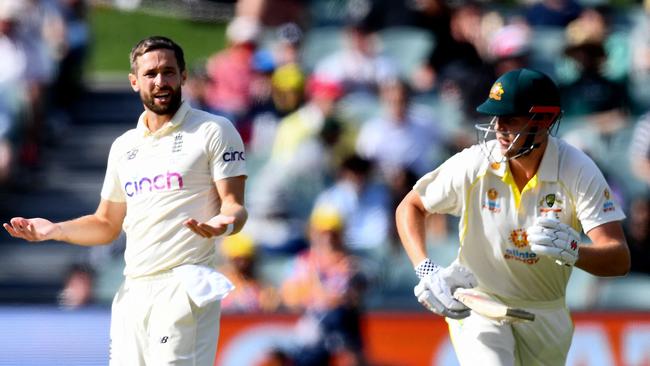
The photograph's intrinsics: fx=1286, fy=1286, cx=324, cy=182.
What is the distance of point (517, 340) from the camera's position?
5.65 meters

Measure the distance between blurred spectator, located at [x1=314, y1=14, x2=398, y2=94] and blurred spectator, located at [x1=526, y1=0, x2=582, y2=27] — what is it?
65.9 inches

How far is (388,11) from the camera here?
12.4 meters

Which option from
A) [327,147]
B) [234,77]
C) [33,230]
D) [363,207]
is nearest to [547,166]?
[33,230]

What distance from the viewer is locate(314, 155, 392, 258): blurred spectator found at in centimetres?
1052

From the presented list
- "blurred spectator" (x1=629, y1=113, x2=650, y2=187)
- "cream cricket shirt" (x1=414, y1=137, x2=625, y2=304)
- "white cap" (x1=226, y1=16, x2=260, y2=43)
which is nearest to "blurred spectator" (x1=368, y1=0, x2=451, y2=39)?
"white cap" (x1=226, y1=16, x2=260, y2=43)

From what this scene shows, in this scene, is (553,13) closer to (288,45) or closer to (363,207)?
(288,45)

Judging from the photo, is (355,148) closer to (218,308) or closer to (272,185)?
(272,185)

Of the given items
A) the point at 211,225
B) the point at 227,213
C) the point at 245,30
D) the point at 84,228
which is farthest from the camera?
the point at 245,30

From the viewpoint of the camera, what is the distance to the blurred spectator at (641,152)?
11141mm

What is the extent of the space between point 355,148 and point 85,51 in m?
3.51

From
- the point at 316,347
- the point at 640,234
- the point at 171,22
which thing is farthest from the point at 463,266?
the point at 171,22

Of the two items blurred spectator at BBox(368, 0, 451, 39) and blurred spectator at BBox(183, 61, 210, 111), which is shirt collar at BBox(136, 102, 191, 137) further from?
blurred spectator at BBox(368, 0, 451, 39)

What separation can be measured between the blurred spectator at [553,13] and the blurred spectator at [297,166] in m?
2.42

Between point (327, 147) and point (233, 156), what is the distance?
552cm
